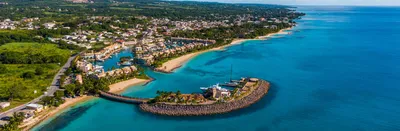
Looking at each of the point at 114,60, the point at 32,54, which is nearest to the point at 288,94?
the point at 114,60

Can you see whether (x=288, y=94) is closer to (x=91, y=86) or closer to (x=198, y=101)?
(x=198, y=101)

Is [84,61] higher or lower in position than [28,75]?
lower

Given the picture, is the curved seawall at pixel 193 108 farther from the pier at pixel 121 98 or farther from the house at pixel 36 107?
the house at pixel 36 107

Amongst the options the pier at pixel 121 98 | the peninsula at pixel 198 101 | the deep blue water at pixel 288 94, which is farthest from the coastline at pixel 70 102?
the peninsula at pixel 198 101

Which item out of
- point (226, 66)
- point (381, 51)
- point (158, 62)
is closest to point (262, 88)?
point (226, 66)

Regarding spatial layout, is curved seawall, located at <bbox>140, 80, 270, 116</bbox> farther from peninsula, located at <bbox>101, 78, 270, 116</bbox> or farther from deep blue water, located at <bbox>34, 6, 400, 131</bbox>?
deep blue water, located at <bbox>34, 6, 400, 131</bbox>

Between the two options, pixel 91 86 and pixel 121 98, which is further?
pixel 91 86
